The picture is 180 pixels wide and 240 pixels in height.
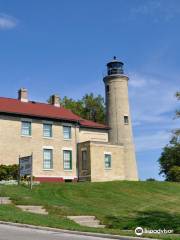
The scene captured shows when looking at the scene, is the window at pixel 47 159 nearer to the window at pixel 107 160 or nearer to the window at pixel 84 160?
the window at pixel 84 160

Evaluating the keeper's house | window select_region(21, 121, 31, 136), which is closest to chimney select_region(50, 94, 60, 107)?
the keeper's house

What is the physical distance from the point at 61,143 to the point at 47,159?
226cm

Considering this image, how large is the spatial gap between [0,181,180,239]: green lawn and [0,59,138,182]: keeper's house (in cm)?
639

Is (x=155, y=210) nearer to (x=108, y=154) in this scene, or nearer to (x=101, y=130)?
(x=108, y=154)

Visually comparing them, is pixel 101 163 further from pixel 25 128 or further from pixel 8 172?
pixel 8 172

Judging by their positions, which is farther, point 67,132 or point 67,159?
point 67,132

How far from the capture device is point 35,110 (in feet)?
144

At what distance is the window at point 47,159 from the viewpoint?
140ft

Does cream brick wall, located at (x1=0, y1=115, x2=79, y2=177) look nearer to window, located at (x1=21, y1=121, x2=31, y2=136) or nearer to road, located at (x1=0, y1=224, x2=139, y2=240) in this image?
window, located at (x1=21, y1=121, x2=31, y2=136)

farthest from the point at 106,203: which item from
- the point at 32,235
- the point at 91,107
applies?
the point at 91,107

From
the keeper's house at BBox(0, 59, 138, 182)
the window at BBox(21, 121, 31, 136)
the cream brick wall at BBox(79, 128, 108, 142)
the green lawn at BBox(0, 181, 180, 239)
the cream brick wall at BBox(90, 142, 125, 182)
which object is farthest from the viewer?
the cream brick wall at BBox(79, 128, 108, 142)

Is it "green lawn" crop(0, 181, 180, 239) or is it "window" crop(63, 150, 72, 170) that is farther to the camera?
"window" crop(63, 150, 72, 170)

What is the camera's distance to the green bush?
37.4m

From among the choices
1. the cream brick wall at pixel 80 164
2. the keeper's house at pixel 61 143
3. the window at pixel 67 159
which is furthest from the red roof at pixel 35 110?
the window at pixel 67 159
